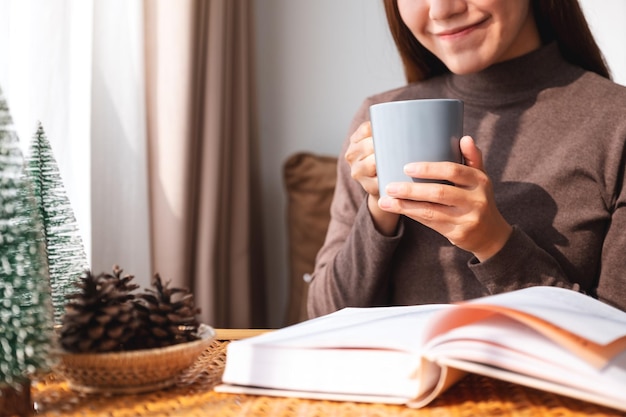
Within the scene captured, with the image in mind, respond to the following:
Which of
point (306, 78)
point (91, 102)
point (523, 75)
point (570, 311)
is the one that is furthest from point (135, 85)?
point (570, 311)

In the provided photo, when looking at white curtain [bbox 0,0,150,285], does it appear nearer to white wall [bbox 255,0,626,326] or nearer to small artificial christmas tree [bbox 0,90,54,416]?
white wall [bbox 255,0,626,326]

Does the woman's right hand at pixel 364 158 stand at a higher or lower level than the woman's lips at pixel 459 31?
lower

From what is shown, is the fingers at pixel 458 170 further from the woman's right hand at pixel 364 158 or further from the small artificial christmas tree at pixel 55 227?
the small artificial christmas tree at pixel 55 227

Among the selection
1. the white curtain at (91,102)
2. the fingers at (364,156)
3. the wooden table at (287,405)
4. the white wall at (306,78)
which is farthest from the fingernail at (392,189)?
the white wall at (306,78)

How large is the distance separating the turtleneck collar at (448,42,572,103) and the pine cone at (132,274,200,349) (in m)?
0.68

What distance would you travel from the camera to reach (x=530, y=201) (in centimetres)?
102

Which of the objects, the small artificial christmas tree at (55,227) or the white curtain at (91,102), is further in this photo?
the white curtain at (91,102)

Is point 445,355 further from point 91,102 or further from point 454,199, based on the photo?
point 91,102

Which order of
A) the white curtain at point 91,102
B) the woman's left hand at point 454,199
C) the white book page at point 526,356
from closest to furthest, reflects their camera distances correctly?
1. the white book page at point 526,356
2. the woman's left hand at point 454,199
3. the white curtain at point 91,102

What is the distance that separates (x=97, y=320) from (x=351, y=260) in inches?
20.5

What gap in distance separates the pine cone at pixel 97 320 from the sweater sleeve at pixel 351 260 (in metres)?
0.47

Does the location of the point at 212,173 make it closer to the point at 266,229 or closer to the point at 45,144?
the point at 266,229

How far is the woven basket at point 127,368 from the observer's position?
1.70ft

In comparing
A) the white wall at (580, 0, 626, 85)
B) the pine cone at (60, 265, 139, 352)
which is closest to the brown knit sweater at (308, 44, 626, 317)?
the pine cone at (60, 265, 139, 352)
